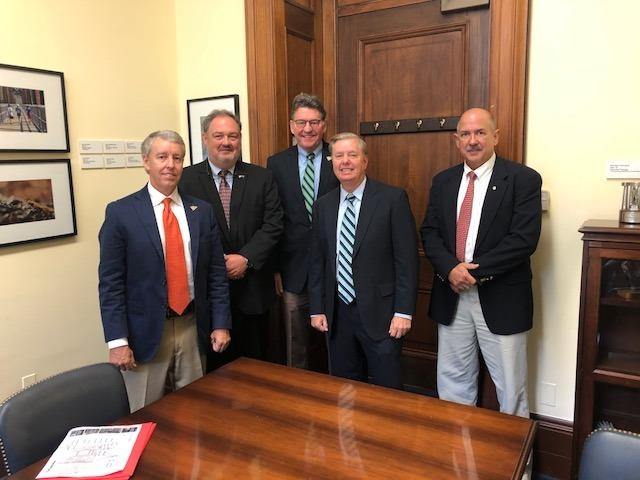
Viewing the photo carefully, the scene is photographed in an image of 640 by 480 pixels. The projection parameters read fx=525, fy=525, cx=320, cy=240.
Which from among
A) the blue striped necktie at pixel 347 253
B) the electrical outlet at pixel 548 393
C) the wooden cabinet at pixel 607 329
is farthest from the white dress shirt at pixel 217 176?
the electrical outlet at pixel 548 393

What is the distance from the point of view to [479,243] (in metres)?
2.23

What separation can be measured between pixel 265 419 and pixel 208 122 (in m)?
1.46

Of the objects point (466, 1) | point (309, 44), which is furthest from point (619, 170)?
point (309, 44)

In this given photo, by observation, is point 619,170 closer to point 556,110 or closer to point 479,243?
point 556,110

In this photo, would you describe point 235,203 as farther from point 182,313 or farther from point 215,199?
point 182,313

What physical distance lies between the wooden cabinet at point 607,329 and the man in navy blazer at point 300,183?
118 cm

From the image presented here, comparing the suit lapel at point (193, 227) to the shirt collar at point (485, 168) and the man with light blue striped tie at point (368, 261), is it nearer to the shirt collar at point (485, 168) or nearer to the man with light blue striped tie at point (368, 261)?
the man with light blue striped tie at point (368, 261)

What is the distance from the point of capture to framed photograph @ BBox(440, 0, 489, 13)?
8.53ft

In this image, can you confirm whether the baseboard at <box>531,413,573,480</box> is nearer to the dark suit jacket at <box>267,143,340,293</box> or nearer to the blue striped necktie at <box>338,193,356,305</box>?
the blue striped necktie at <box>338,193,356,305</box>

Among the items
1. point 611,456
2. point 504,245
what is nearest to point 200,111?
point 504,245

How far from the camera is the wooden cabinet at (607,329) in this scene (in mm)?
2059

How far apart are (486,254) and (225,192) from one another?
3.95ft

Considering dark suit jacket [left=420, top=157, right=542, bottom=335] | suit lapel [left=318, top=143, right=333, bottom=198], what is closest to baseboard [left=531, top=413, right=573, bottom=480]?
dark suit jacket [left=420, top=157, right=542, bottom=335]

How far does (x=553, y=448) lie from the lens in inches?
98.1
